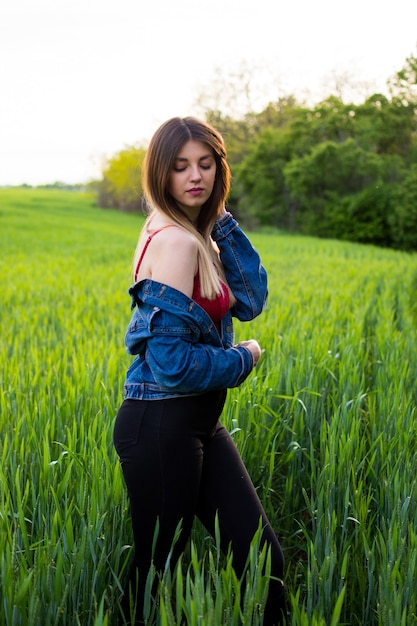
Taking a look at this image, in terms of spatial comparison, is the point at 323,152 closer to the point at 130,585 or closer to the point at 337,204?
the point at 337,204

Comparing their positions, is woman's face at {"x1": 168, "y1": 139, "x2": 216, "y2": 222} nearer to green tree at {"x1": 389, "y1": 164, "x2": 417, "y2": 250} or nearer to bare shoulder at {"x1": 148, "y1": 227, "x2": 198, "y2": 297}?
bare shoulder at {"x1": 148, "y1": 227, "x2": 198, "y2": 297}

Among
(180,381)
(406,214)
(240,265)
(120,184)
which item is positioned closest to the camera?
(180,381)

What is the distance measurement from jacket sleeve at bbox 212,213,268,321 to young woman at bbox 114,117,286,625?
143 mm

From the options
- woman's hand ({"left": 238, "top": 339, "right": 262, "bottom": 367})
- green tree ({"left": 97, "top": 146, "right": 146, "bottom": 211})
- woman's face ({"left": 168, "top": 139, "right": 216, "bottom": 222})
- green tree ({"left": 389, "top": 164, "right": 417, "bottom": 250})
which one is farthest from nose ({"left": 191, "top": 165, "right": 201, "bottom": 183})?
green tree ({"left": 97, "top": 146, "right": 146, "bottom": 211})

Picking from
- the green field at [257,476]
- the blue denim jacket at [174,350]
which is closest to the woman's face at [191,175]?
the blue denim jacket at [174,350]

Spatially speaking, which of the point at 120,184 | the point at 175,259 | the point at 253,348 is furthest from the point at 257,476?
the point at 120,184

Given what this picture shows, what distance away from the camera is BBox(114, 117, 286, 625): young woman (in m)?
1.65

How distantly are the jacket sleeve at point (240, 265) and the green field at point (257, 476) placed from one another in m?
0.65

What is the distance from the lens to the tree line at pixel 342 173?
2908 centimetres

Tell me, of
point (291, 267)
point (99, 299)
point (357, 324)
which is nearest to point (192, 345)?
point (357, 324)

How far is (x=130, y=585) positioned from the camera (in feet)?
5.72

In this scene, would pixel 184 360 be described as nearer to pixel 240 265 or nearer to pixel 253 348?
pixel 253 348

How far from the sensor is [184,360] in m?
1.63

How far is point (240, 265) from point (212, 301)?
23 cm
